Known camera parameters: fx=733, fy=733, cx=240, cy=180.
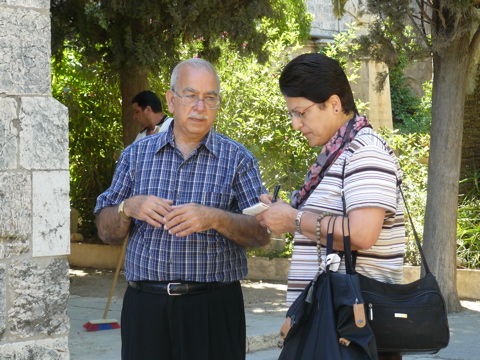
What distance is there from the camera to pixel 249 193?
3.16 m

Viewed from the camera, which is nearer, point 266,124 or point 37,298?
point 37,298

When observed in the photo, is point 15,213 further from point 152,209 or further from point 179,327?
point 179,327

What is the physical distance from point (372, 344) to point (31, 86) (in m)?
2.07

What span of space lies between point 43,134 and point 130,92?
248 inches

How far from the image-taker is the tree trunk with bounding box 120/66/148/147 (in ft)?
31.1

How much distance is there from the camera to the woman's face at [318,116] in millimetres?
2592

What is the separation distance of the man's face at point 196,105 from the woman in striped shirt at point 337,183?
2.02ft

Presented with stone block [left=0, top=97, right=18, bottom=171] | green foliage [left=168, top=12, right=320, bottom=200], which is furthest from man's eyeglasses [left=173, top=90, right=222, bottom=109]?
green foliage [left=168, top=12, right=320, bottom=200]

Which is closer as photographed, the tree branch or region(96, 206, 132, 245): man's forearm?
region(96, 206, 132, 245): man's forearm

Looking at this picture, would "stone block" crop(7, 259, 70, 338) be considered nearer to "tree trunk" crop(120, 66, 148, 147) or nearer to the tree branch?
the tree branch

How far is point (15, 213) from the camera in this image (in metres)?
3.44

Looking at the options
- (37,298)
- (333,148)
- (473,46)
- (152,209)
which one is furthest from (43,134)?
(473,46)

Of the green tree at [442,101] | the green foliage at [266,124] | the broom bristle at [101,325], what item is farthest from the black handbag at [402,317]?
the green foliage at [266,124]

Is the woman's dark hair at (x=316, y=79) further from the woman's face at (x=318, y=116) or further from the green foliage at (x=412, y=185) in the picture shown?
the green foliage at (x=412, y=185)
